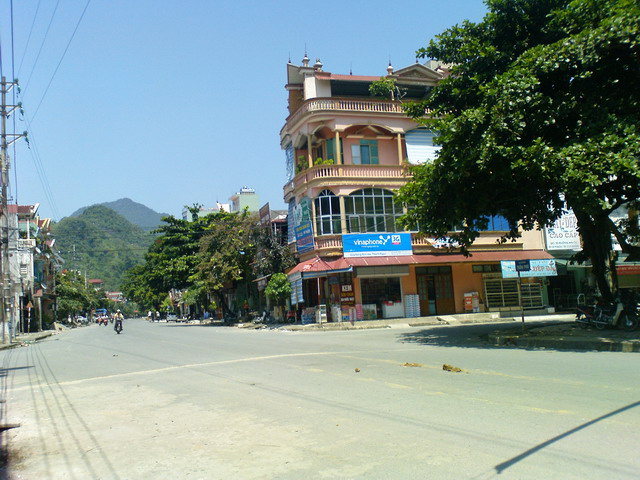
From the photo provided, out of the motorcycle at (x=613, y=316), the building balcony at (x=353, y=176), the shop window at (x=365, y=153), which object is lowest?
the motorcycle at (x=613, y=316)

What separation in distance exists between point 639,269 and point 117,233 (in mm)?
157452

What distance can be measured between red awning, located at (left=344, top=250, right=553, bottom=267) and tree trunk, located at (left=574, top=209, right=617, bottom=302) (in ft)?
36.7

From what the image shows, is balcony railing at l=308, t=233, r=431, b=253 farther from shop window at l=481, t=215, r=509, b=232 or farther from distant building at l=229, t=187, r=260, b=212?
distant building at l=229, t=187, r=260, b=212

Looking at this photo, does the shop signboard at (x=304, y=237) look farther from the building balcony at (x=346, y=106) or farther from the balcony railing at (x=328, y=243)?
the building balcony at (x=346, y=106)

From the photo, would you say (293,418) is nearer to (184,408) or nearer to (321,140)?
(184,408)

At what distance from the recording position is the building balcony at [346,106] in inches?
1284

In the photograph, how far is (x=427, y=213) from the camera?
18.7m

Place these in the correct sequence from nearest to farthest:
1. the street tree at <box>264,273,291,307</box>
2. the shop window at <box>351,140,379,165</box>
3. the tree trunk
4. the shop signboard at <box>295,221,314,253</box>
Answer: the tree trunk, the shop signboard at <box>295,221,314,253</box>, the shop window at <box>351,140,379,165</box>, the street tree at <box>264,273,291,307</box>

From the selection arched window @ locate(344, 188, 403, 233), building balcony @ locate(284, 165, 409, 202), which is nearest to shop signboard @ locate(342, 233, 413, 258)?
arched window @ locate(344, 188, 403, 233)

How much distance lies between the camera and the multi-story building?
31891 millimetres

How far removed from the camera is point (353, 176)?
3266 cm

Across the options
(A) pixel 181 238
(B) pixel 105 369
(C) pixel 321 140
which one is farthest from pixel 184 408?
(A) pixel 181 238

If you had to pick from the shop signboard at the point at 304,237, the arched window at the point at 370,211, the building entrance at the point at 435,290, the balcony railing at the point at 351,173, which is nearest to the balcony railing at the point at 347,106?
the balcony railing at the point at 351,173

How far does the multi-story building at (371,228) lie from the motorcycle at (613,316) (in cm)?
1415
